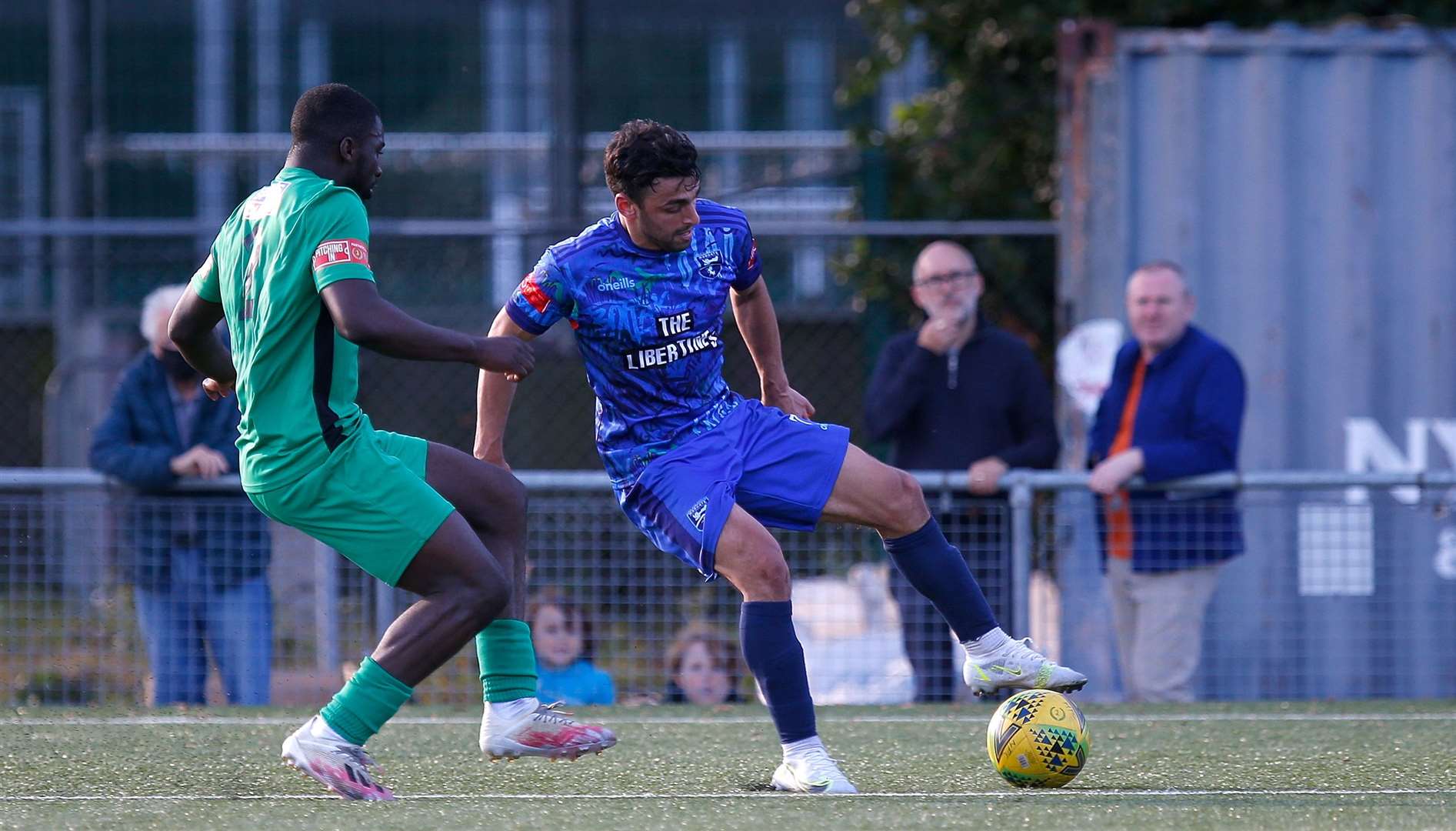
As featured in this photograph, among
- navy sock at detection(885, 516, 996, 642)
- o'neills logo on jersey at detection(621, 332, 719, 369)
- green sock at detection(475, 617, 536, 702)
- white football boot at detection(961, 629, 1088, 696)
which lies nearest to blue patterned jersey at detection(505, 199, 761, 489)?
o'neills logo on jersey at detection(621, 332, 719, 369)

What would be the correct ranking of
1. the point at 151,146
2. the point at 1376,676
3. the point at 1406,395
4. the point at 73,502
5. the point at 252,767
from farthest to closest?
the point at 151,146
the point at 1406,395
the point at 1376,676
the point at 73,502
the point at 252,767

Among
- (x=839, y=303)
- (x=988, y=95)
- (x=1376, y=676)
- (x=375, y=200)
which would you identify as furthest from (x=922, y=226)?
(x=375, y=200)

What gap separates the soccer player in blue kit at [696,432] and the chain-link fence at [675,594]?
2067 mm

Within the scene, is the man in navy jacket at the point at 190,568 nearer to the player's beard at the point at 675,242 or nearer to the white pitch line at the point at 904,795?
the white pitch line at the point at 904,795

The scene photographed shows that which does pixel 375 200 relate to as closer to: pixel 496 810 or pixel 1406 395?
pixel 1406 395

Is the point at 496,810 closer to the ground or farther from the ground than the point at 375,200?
closer to the ground

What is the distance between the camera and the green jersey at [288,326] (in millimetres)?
4348

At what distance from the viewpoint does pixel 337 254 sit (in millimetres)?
4270

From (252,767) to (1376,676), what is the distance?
491 cm

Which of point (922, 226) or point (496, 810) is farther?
point (922, 226)

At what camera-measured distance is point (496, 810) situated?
4.37m

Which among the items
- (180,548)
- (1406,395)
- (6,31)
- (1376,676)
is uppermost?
(6,31)

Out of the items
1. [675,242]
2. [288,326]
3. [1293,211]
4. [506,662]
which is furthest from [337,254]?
[1293,211]

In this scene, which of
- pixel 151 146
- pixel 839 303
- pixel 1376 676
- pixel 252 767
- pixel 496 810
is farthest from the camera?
pixel 151 146
